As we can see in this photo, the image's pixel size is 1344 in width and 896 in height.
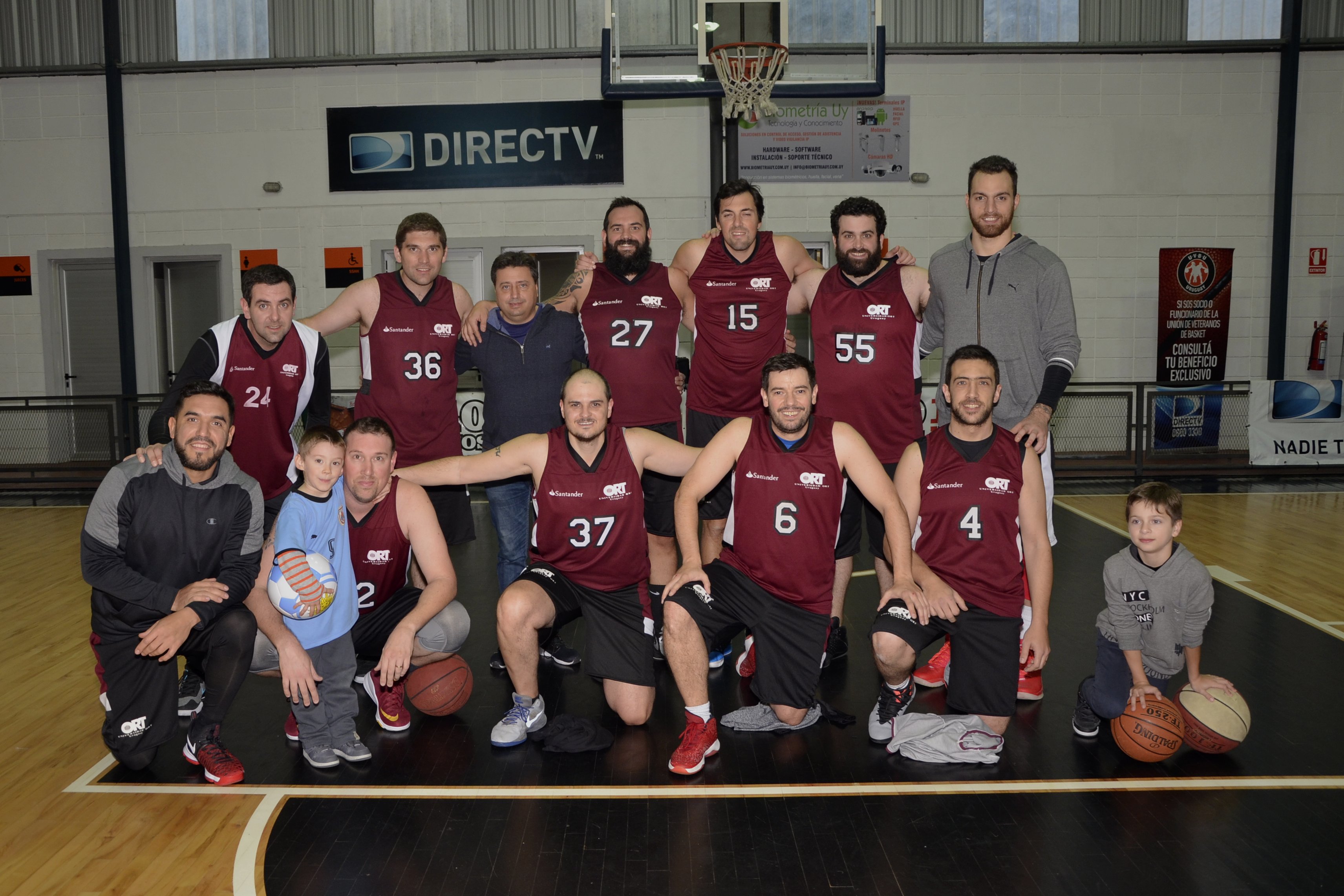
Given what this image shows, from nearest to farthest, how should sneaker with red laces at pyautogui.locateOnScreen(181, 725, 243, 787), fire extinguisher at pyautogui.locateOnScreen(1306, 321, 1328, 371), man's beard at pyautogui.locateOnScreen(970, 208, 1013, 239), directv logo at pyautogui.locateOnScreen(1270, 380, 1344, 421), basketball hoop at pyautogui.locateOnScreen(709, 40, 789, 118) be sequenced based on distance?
sneaker with red laces at pyautogui.locateOnScreen(181, 725, 243, 787) < man's beard at pyautogui.locateOnScreen(970, 208, 1013, 239) < basketball hoop at pyautogui.locateOnScreen(709, 40, 789, 118) < directv logo at pyautogui.locateOnScreen(1270, 380, 1344, 421) < fire extinguisher at pyautogui.locateOnScreen(1306, 321, 1328, 371)

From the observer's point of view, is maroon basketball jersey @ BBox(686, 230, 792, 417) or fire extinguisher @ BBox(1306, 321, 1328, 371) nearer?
maroon basketball jersey @ BBox(686, 230, 792, 417)

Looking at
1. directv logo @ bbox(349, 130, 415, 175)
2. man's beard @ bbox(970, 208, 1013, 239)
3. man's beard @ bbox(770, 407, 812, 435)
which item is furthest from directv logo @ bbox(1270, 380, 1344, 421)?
directv logo @ bbox(349, 130, 415, 175)

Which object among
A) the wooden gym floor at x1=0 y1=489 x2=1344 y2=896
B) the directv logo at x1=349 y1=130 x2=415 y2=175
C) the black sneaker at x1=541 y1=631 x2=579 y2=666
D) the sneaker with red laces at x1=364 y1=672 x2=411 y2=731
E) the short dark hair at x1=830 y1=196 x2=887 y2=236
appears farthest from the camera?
the directv logo at x1=349 y1=130 x2=415 y2=175

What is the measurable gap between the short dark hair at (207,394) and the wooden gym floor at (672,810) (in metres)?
1.28

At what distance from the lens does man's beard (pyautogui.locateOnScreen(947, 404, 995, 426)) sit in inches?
149

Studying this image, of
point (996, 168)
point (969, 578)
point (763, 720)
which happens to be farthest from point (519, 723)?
point (996, 168)

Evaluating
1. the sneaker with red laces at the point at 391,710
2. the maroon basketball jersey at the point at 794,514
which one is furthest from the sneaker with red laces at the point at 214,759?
the maroon basketball jersey at the point at 794,514

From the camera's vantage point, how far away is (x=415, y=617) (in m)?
3.64

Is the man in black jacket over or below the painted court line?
over

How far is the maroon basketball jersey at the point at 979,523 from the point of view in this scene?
12.4ft

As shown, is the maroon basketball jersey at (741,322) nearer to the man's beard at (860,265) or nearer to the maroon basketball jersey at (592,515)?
the man's beard at (860,265)

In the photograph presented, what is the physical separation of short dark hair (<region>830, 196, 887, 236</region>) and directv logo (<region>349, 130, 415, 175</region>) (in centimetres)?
802

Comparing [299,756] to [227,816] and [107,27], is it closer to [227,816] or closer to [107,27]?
[227,816]

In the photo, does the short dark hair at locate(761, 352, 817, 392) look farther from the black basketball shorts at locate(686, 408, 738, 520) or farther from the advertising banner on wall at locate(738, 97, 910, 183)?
the advertising banner on wall at locate(738, 97, 910, 183)
